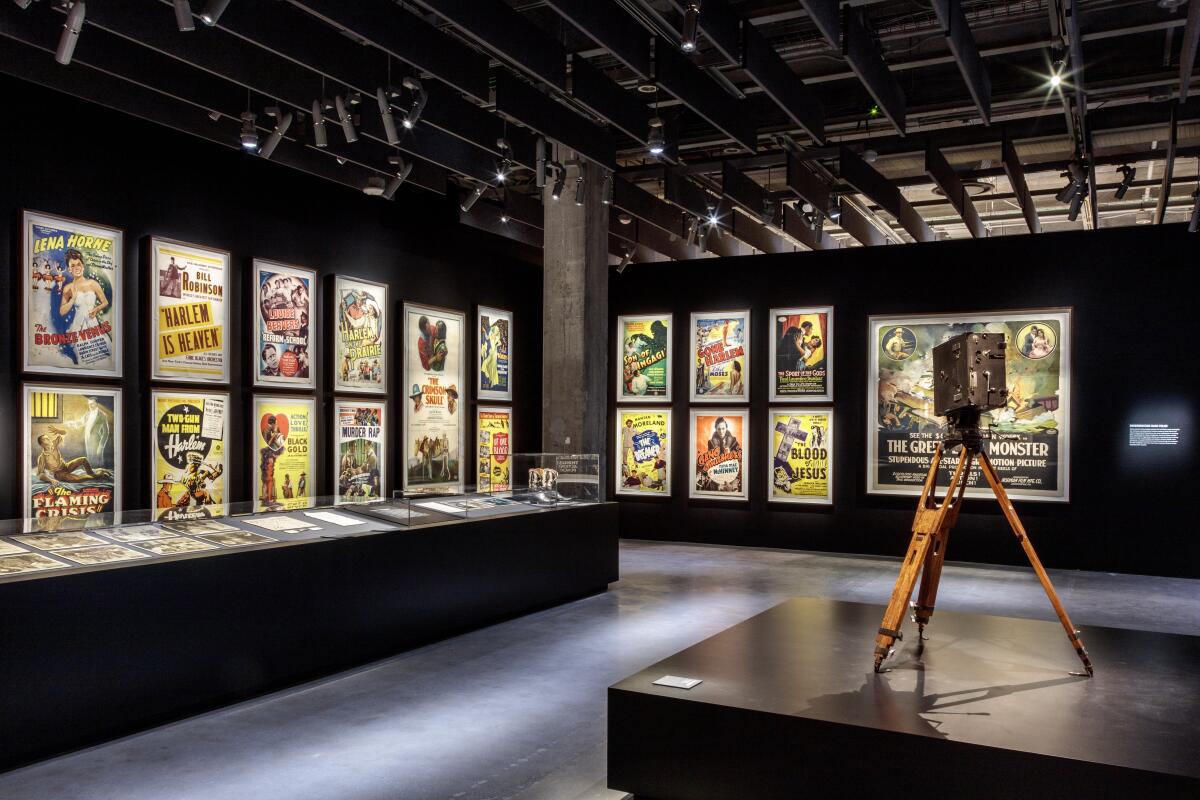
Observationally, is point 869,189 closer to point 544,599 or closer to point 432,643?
point 544,599

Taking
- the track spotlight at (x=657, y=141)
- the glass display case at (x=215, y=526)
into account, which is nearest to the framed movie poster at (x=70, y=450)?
the glass display case at (x=215, y=526)

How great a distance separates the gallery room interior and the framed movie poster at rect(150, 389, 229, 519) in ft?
0.14

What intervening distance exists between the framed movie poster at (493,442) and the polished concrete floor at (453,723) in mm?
3173

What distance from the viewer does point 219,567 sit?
468cm

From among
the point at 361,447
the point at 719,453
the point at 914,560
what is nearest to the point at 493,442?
the point at 361,447

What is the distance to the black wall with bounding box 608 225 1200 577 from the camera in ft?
31.0

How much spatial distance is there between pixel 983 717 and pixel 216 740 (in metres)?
3.33

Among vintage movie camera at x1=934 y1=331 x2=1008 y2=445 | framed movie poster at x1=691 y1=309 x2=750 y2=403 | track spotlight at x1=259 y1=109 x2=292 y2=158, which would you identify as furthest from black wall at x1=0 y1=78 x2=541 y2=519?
vintage movie camera at x1=934 y1=331 x2=1008 y2=445

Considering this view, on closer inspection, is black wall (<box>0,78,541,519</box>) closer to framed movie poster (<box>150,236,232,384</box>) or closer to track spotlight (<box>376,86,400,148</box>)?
framed movie poster (<box>150,236,232,384</box>)

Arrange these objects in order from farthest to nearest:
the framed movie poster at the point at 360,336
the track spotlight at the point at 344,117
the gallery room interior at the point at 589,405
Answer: the framed movie poster at the point at 360,336 → the track spotlight at the point at 344,117 → the gallery room interior at the point at 589,405

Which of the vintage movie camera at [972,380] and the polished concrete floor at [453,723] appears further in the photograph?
the polished concrete floor at [453,723]

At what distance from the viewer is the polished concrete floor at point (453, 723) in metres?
3.63

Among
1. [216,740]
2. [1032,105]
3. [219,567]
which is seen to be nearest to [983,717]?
[216,740]

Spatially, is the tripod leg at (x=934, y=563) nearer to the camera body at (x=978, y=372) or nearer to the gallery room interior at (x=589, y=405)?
the gallery room interior at (x=589, y=405)
